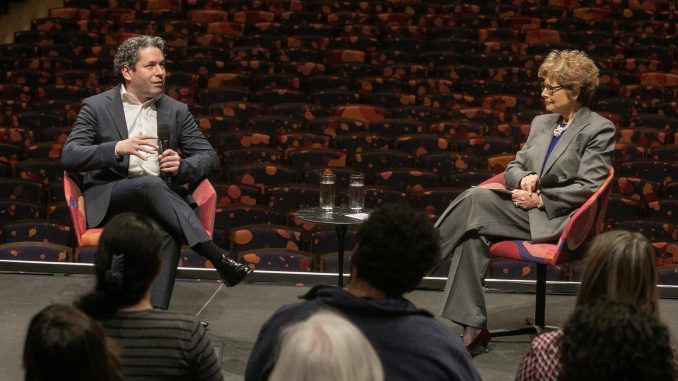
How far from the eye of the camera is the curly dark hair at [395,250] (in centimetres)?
195

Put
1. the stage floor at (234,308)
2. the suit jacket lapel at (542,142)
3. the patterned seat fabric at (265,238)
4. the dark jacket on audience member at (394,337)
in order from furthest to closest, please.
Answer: the patterned seat fabric at (265,238) → the suit jacket lapel at (542,142) → the stage floor at (234,308) → the dark jacket on audience member at (394,337)

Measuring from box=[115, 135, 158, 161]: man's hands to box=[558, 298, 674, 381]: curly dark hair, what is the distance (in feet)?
6.26

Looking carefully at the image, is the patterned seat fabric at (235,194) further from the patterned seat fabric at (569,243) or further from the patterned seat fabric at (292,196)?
the patterned seat fabric at (569,243)

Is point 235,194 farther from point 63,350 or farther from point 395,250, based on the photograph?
point 63,350

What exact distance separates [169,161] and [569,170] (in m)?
1.23

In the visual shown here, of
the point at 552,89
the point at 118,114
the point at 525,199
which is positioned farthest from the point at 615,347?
the point at 118,114

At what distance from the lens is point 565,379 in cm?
153

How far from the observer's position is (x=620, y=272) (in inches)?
77.9

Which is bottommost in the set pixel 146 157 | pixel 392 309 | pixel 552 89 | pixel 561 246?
pixel 561 246

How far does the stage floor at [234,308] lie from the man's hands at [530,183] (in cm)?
46

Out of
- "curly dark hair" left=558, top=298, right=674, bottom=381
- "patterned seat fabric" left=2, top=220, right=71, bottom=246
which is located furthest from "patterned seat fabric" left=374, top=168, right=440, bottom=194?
"curly dark hair" left=558, top=298, right=674, bottom=381

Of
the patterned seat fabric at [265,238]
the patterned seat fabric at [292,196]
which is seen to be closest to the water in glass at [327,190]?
the patterned seat fabric at [265,238]

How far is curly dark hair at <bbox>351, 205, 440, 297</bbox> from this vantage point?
6.38 ft

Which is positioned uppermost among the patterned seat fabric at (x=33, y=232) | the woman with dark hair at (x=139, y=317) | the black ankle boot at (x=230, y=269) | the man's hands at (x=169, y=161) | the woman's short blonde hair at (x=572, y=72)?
the woman's short blonde hair at (x=572, y=72)
